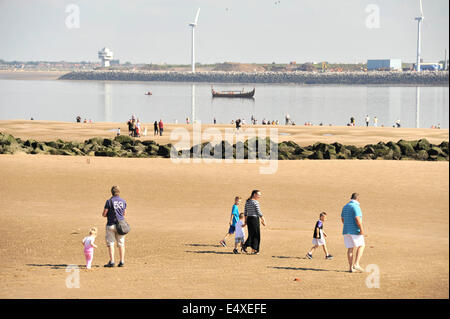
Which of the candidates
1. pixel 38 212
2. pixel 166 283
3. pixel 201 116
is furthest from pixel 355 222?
pixel 201 116

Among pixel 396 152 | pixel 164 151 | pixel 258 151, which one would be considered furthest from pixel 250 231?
pixel 164 151

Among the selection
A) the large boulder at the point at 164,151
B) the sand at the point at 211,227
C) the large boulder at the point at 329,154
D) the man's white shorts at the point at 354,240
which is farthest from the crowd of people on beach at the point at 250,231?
the large boulder at the point at 164,151

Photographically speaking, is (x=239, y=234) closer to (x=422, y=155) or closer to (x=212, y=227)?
(x=212, y=227)

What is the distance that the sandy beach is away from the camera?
1211 centimetres

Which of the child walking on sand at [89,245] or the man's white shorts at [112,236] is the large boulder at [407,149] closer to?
the man's white shorts at [112,236]

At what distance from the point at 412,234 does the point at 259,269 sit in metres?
4.87

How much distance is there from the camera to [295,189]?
83.5 ft

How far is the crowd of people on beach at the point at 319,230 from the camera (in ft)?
42.5

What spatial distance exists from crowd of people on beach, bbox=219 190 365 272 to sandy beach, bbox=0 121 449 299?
0.97ft

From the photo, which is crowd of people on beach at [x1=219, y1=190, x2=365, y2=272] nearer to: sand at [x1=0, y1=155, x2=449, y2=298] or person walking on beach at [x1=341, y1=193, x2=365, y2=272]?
person walking on beach at [x1=341, y1=193, x2=365, y2=272]

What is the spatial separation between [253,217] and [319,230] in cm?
145

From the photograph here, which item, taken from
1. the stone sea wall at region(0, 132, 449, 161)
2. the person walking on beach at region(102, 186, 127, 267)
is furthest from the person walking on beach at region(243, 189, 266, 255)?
the stone sea wall at region(0, 132, 449, 161)

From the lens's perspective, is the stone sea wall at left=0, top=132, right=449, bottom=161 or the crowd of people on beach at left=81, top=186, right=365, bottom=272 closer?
the crowd of people on beach at left=81, top=186, right=365, bottom=272

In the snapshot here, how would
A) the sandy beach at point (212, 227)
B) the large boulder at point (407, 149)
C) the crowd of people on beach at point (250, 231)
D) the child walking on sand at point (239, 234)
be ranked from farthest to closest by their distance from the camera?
1. the large boulder at point (407, 149)
2. the child walking on sand at point (239, 234)
3. the crowd of people on beach at point (250, 231)
4. the sandy beach at point (212, 227)
